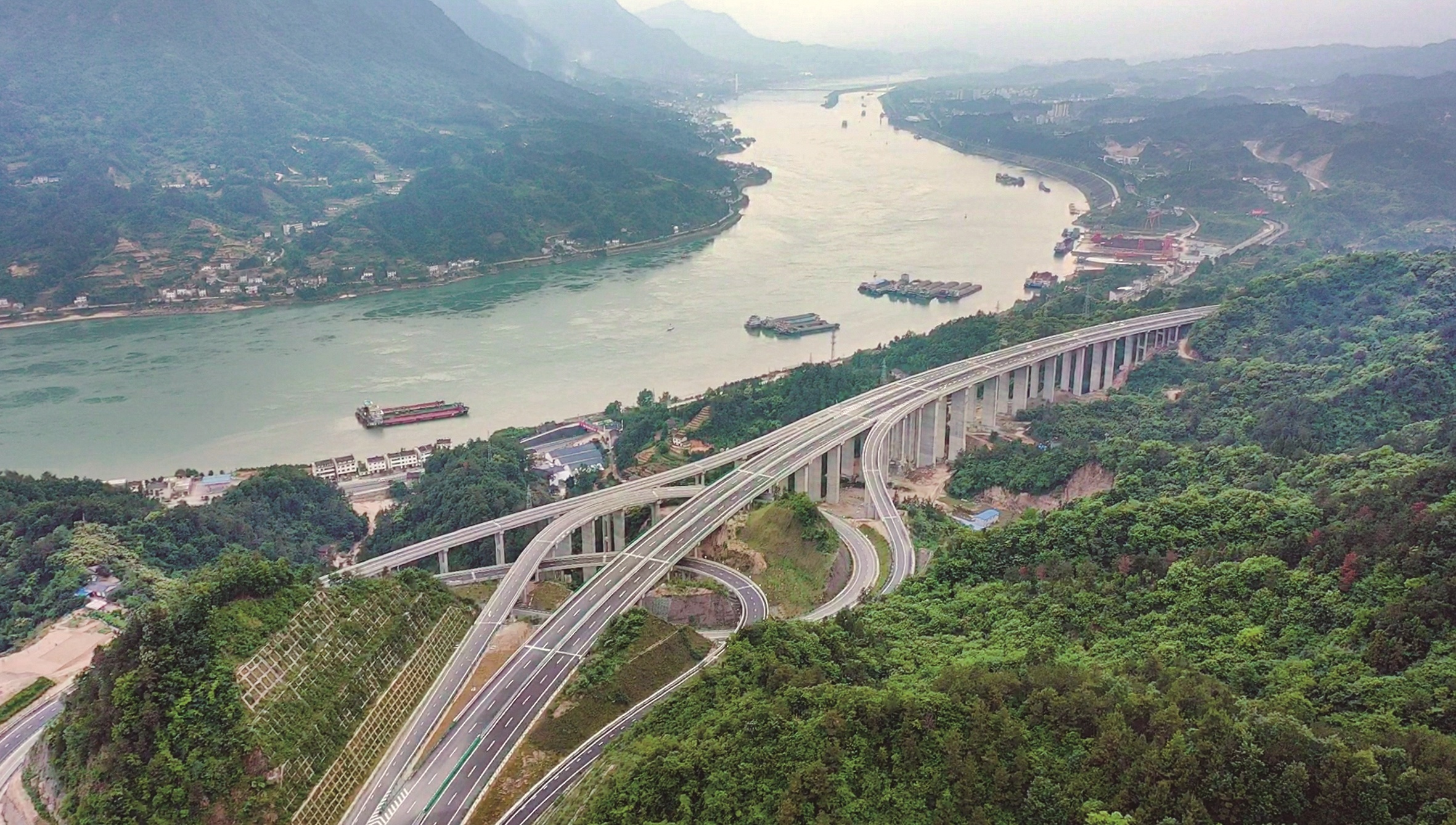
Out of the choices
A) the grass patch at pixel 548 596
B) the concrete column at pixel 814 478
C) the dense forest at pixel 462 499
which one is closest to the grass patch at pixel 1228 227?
the concrete column at pixel 814 478

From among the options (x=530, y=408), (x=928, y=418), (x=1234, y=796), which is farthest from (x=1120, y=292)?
(x=1234, y=796)

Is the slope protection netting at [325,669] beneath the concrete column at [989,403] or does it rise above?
above

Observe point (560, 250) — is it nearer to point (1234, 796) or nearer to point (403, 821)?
point (403, 821)

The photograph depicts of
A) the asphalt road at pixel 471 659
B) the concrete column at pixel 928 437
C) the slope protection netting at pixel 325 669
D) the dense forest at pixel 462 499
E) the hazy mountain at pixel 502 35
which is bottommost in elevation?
the concrete column at pixel 928 437

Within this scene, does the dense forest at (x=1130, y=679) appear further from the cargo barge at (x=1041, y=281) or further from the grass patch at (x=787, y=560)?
the cargo barge at (x=1041, y=281)

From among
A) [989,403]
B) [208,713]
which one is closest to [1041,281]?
[989,403]
